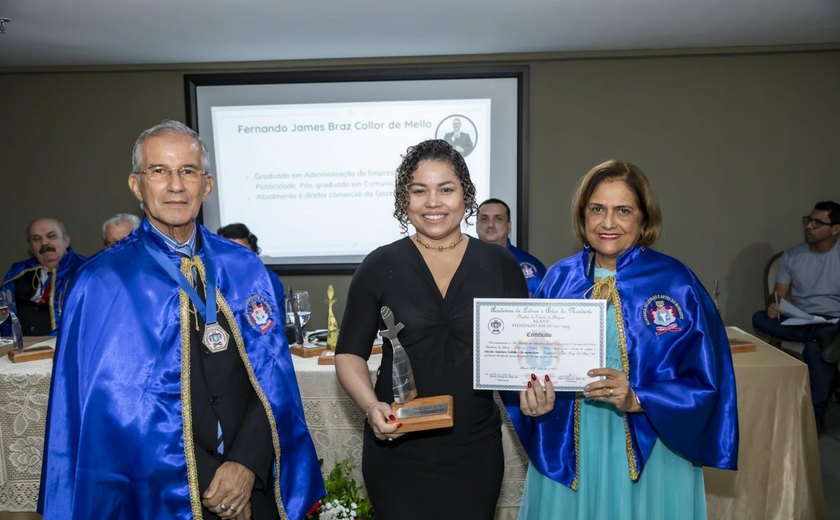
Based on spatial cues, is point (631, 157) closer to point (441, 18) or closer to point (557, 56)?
point (557, 56)

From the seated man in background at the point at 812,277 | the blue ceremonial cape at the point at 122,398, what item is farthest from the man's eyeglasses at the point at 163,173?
the seated man in background at the point at 812,277

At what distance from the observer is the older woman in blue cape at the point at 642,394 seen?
6.54ft

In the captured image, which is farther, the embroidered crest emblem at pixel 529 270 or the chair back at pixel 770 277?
the chair back at pixel 770 277

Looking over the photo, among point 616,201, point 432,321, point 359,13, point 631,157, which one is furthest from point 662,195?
point 432,321

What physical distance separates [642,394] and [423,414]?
2.35 feet

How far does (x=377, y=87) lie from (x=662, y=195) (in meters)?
3.28

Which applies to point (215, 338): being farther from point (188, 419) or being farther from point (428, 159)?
point (428, 159)

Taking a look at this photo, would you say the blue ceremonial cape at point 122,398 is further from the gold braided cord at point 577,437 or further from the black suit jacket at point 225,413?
the gold braided cord at point 577,437

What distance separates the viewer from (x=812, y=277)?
18.3ft

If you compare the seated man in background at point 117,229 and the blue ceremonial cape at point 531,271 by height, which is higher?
the seated man in background at point 117,229

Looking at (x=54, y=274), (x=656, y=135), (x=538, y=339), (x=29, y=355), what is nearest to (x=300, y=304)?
(x=29, y=355)

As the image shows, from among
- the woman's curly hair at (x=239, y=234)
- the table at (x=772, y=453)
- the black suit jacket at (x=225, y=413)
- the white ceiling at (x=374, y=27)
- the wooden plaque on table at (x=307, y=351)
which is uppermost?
the white ceiling at (x=374, y=27)

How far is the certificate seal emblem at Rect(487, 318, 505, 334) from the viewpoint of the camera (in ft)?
5.96

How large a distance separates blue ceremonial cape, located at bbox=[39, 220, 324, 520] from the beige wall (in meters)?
5.14
